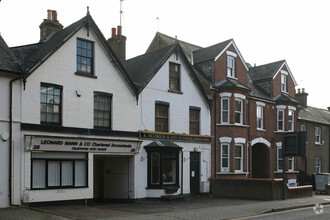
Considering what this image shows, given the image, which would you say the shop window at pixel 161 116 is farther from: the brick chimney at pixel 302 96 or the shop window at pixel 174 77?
the brick chimney at pixel 302 96

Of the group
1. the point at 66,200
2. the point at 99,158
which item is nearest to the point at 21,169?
the point at 66,200

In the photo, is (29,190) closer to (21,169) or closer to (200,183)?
(21,169)

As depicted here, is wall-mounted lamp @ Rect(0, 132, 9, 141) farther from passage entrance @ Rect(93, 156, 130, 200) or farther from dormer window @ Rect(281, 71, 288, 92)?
dormer window @ Rect(281, 71, 288, 92)

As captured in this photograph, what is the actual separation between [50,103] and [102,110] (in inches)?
116

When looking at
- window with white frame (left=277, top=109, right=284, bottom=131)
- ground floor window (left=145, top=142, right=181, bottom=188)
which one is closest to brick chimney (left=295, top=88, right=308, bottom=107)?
window with white frame (left=277, top=109, right=284, bottom=131)

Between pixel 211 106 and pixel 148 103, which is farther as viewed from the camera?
pixel 211 106

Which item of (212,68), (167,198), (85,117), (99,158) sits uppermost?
(212,68)

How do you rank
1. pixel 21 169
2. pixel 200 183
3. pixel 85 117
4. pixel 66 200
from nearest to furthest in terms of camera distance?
pixel 21 169 < pixel 66 200 < pixel 85 117 < pixel 200 183

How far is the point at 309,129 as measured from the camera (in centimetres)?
3622

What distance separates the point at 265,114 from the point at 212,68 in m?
6.54

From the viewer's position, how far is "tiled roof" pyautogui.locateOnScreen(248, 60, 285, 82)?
31.9m

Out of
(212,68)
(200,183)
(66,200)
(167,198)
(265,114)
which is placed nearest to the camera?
(66,200)

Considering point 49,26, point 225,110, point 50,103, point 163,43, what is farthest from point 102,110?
point 163,43

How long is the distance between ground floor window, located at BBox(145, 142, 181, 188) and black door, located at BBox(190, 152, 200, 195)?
164 cm
